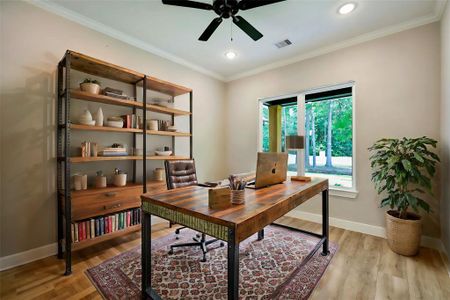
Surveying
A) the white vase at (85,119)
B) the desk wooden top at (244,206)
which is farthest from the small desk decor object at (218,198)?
the white vase at (85,119)

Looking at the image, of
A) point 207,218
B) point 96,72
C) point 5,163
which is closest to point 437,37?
point 207,218

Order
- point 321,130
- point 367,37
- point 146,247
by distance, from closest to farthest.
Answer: point 146,247, point 367,37, point 321,130

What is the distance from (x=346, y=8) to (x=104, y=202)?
354 cm

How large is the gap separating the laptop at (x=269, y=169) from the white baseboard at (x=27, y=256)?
235 cm

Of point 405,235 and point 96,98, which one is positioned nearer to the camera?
point 405,235

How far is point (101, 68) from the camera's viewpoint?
8.05ft

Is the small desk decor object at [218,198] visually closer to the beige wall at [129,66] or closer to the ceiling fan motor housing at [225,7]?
the ceiling fan motor housing at [225,7]

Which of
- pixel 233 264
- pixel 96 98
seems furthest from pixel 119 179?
pixel 233 264

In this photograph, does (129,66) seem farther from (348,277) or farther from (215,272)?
(348,277)

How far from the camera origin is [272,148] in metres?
4.09

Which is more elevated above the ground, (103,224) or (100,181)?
(100,181)

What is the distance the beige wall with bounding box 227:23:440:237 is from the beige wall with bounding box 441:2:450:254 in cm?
16

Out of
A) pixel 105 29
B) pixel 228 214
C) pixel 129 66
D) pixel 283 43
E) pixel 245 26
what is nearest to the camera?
pixel 228 214

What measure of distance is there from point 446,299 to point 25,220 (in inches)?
154
